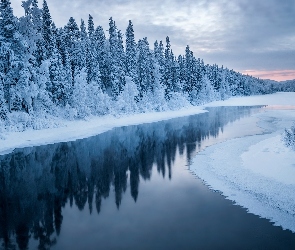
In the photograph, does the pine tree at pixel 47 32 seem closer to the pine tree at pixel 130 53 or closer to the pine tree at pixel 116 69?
the pine tree at pixel 116 69

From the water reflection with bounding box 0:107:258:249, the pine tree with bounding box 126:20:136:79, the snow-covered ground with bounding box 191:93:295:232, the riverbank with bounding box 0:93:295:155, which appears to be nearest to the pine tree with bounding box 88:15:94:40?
the pine tree with bounding box 126:20:136:79

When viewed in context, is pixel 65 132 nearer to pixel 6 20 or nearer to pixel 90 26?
pixel 6 20

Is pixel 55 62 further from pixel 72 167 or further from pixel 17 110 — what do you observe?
pixel 72 167

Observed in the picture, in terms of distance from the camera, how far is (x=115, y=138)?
31172mm

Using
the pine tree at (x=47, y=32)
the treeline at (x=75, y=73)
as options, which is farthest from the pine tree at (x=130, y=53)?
Result: the pine tree at (x=47, y=32)

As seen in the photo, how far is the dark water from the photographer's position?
9.60m

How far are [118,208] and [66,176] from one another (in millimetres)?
6290

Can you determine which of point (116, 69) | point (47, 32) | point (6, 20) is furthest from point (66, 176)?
point (116, 69)

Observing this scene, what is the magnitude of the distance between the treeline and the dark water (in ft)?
43.0

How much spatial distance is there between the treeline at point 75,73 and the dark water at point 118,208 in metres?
13.1

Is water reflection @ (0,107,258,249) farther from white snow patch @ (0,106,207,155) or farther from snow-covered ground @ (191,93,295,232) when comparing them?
snow-covered ground @ (191,93,295,232)

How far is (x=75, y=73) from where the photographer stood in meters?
46.7

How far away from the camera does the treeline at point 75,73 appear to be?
32156 mm

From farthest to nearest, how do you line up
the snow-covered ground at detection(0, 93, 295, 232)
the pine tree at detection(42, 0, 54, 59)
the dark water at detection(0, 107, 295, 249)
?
the pine tree at detection(42, 0, 54, 59) < the snow-covered ground at detection(0, 93, 295, 232) < the dark water at detection(0, 107, 295, 249)
